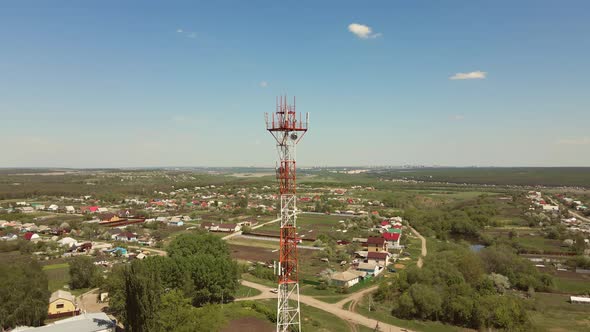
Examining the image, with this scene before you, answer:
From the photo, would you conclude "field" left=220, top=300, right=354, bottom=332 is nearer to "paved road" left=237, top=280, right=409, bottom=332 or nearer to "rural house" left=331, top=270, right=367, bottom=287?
"paved road" left=237, top=280, right=409, bottom=332

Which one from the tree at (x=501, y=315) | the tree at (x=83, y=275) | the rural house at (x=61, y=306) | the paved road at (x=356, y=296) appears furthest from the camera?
the tree at (x=83, y=275)

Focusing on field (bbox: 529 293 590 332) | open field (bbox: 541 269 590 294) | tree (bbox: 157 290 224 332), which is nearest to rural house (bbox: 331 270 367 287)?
field (bbox: 529 293 590 332)

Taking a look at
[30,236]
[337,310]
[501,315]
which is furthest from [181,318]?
[30,236]

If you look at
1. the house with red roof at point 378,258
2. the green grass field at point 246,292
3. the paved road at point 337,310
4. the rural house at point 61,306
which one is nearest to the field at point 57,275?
the rural house at point 61,306

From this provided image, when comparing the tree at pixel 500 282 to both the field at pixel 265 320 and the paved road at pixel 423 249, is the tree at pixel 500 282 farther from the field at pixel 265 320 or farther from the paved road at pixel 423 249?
the field at pixel 265 320

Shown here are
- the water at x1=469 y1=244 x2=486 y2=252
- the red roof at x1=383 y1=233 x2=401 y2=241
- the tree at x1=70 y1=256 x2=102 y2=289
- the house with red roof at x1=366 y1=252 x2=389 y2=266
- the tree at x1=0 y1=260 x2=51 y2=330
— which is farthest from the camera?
the water at x1=469 y1=244 x2=486 y2=252

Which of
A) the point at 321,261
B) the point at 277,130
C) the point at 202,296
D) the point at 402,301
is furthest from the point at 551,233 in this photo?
the point at 277,130

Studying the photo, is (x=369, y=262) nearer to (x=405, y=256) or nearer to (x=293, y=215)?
(x=405, y=256)

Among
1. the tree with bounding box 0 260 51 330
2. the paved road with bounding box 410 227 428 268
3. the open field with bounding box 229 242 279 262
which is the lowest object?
the paved road with bounding box 410 227 428 268
